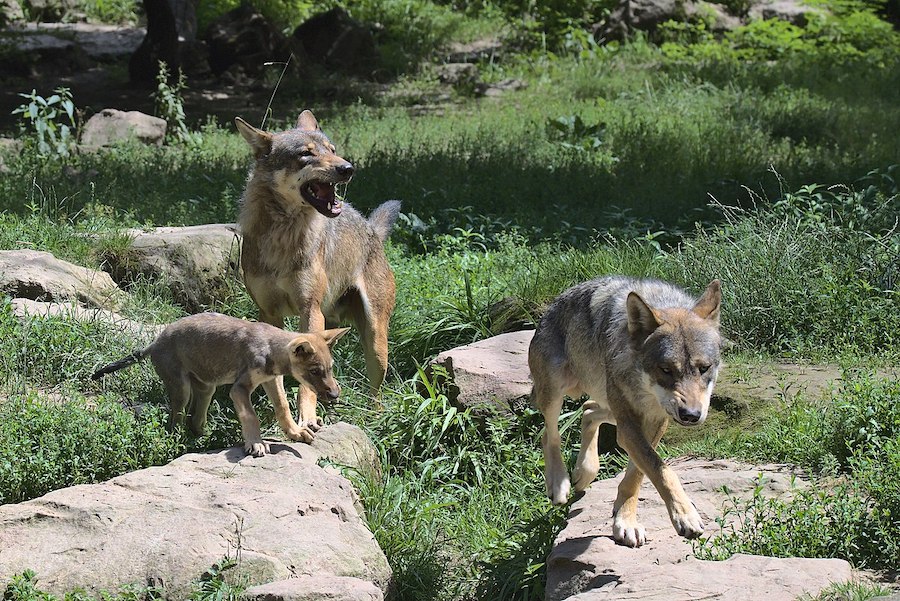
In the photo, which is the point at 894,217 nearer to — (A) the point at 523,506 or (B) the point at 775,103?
(A) the point at 523,506

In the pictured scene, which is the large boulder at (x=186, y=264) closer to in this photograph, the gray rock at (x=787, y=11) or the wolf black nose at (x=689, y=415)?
the wolf black nose at (x=689, y=415)

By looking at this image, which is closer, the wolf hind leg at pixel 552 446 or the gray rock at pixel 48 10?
the wolf hind leg at pixel 552 446

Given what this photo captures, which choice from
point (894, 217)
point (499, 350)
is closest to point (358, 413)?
point (499, 350)

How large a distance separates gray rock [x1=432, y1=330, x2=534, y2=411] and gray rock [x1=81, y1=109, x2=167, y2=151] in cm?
782

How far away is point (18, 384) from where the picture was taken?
743 cm

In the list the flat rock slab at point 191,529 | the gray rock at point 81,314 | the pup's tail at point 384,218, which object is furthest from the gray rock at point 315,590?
the pup's tail at point 384,218

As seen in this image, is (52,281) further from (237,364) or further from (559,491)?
(559,491)

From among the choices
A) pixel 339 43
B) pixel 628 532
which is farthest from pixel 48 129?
pixel 628 532

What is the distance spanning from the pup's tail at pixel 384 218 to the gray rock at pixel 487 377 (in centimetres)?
120

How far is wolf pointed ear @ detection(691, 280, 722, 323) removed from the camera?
586cm

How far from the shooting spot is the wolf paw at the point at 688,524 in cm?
540

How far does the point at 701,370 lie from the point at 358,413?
337cm

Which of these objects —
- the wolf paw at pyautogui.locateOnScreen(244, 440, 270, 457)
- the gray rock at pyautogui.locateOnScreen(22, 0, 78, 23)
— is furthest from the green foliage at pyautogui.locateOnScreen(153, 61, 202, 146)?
the gray rock at pyautogui.locateOnScreen(22, 0, 78, 23)

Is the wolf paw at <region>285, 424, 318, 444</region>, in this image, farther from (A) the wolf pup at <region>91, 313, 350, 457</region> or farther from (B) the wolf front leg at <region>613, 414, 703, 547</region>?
(B) the wolf front leg at <region>613, 414, 703, 547</region>
